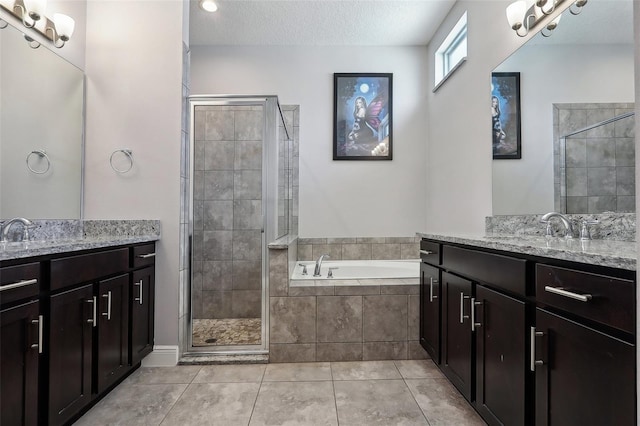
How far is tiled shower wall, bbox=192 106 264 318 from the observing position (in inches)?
99.3

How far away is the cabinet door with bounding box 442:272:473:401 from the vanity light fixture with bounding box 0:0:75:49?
2.68 metres

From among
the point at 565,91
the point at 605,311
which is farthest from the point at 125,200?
the point at 565,91

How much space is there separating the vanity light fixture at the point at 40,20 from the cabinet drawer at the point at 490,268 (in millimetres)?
2610

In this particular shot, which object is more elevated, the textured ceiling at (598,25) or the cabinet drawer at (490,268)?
the textured ceiling at (598,25)

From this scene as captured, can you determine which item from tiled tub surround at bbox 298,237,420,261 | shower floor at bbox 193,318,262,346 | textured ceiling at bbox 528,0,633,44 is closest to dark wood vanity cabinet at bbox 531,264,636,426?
textured ceiling at bbox 528,0,633,44

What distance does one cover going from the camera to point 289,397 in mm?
1826

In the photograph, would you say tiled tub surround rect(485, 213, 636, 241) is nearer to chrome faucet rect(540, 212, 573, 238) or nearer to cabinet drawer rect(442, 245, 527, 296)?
chrome faucet rect(540, 212, 573, 238)

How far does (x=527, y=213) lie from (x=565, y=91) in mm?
662

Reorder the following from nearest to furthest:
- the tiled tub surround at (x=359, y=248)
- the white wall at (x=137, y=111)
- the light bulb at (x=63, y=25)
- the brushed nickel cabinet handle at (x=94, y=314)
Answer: the brushed nickel cabinet handle at (x=94, y=314) → the light bulb at (x=63, y=25) → the white wall at (x=137, y=111) → the tiled tub surround at (x=359, y=248)

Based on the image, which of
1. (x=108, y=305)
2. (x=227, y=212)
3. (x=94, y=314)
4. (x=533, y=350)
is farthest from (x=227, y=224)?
(x=533, y=350)

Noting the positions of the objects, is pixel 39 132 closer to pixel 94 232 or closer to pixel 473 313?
pixel 94 232

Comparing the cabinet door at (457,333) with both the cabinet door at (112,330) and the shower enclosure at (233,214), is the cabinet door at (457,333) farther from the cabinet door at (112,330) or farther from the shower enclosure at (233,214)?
the cabinet door at (112,330)

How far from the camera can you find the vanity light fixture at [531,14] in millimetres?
1693

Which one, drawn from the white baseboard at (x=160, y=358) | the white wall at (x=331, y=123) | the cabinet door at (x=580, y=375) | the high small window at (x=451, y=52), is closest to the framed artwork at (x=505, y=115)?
the high small window at (x=451, y=52)
